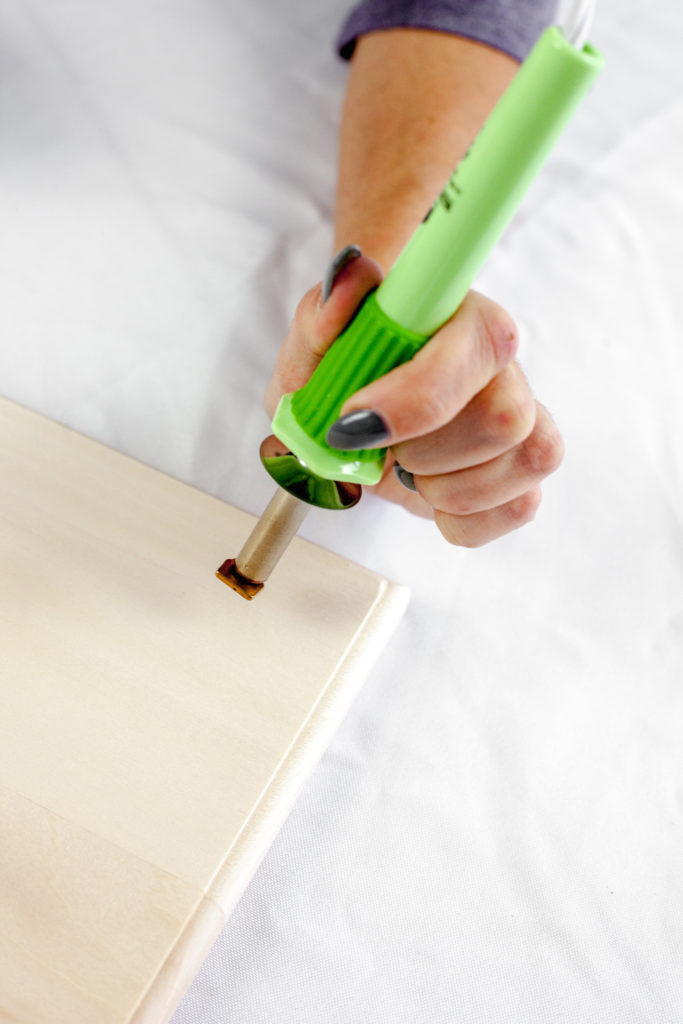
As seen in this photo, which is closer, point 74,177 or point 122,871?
point 122,871

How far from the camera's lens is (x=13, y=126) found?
502 millimetres

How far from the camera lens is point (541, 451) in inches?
13.7

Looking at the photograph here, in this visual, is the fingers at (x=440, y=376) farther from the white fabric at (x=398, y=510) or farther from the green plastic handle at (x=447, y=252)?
the white fabric at (x=398, y=510)

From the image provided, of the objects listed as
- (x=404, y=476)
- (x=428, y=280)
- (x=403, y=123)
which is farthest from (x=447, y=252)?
(x=403, y=123)

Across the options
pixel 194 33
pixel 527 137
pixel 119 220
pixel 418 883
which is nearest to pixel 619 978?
pixel 418 883

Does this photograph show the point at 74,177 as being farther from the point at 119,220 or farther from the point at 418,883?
the point at 418,883

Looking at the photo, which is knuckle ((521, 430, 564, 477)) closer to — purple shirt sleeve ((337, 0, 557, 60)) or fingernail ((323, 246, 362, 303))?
fingernail ((323, 246, 362, 303))

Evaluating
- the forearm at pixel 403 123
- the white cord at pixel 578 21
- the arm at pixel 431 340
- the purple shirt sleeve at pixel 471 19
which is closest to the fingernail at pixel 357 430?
the arm at pixel 431 340

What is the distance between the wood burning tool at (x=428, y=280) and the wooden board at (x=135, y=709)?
55 mm

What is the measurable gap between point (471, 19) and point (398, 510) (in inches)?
13.3

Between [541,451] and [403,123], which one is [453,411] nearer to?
[541,451]

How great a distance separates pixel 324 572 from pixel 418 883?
0.13m

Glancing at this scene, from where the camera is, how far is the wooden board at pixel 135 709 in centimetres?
28

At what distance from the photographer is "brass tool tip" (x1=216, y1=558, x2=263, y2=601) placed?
0.34 metres
